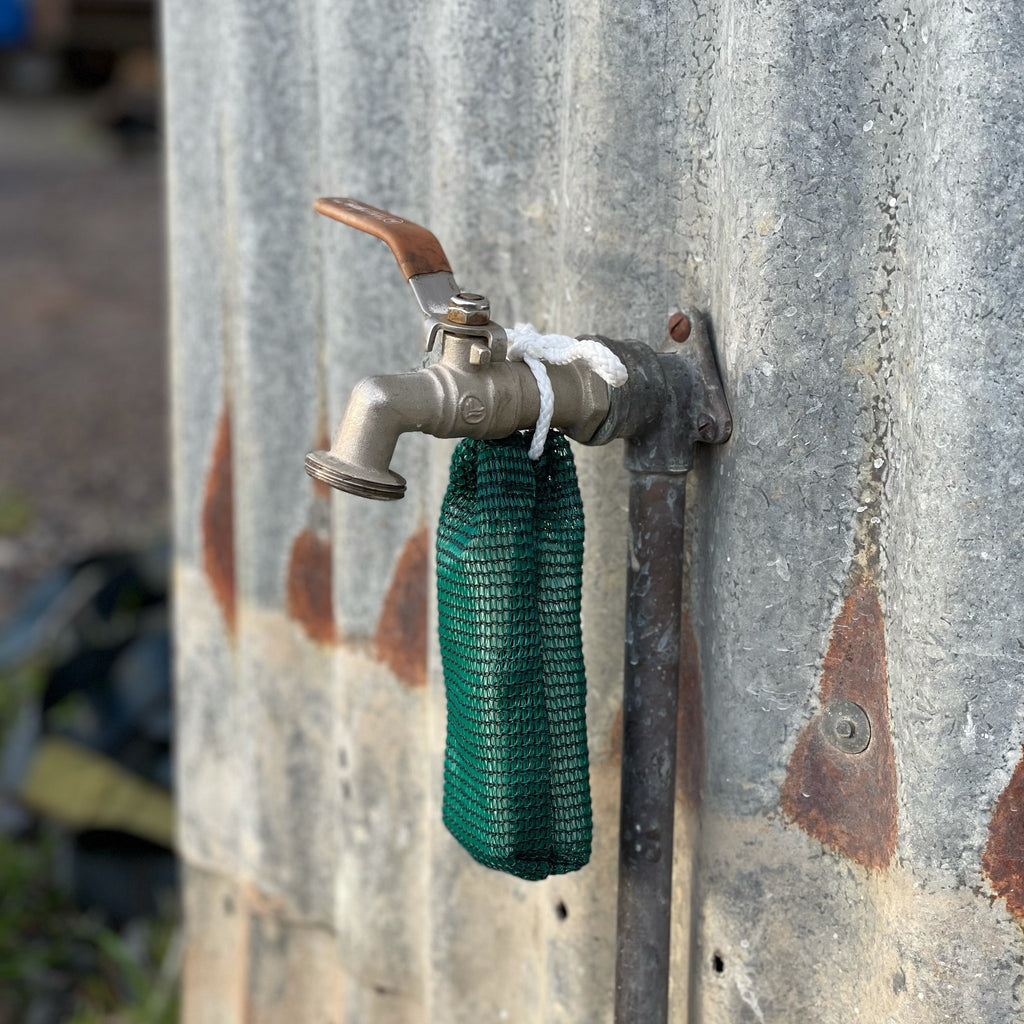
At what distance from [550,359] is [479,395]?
0.25 feet

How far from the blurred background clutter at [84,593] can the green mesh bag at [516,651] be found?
1.77m

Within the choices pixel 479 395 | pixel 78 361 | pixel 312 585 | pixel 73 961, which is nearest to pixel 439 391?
pixel 479 395

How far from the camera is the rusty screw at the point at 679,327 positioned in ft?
3.43

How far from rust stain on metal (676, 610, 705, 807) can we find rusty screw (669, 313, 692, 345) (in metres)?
0.23

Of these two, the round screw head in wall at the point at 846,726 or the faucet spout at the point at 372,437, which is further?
the round screw head in wall at the point at 846,726

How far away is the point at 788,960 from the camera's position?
1068mm

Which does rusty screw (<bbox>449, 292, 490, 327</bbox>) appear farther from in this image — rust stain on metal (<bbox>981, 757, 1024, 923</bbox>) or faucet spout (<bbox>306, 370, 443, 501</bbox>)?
rust stain on metal (<bbox>981, 757, 1024, 923</bbox>)

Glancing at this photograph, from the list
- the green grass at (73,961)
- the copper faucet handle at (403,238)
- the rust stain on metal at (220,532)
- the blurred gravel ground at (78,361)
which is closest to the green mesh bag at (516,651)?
the copper faucet handle at (403,238)

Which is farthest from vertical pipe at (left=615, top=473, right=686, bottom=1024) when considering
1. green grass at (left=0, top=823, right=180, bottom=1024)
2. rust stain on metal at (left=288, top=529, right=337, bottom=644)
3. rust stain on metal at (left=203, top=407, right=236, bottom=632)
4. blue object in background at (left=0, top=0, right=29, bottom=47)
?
blue object in background at (left=0, top=0, right=29, bottom=47)

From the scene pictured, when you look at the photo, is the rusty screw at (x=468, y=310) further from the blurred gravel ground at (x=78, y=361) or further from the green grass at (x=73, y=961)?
the blurred gravel ground at (x=78, y=361)

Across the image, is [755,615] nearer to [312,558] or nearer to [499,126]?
[499,126]

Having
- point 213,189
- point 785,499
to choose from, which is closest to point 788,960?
point 785,499

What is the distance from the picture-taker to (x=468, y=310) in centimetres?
94

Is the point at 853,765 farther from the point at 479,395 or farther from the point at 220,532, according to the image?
the point at 220,532
